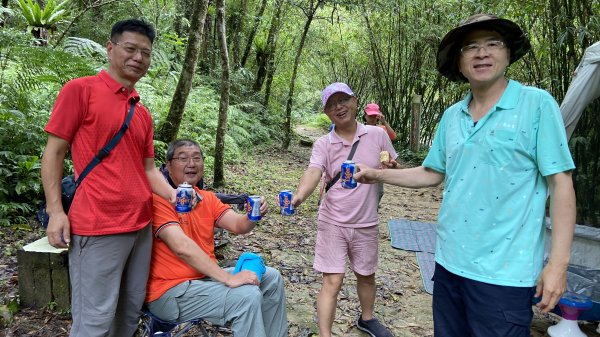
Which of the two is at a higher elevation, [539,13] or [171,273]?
[539,13]

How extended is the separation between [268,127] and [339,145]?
1032 centimetres

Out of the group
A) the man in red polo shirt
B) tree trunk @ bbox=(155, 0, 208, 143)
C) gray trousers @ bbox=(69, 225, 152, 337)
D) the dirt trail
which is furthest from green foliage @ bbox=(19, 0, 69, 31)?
gray trousers @ bbox=(69, 225, 152, 337)

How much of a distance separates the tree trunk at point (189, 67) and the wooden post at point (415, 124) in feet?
24.8

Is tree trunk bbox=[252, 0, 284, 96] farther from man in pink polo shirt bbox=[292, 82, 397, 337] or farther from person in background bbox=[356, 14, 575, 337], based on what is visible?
person in background bbox=[356, 14, 575, 337]

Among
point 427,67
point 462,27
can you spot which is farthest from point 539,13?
point 427,67

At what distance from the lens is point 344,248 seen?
2.68 m

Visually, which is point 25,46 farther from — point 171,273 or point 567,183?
point 567,183

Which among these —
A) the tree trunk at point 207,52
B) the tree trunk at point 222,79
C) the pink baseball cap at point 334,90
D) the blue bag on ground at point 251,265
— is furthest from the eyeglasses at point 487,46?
the tree trunk at point 207,52

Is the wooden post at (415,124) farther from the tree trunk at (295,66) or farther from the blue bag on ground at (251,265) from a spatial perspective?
the blue bag on ground at (251,265)

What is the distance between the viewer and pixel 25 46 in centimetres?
427

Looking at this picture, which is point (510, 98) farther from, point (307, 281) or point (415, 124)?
point (415, 124)

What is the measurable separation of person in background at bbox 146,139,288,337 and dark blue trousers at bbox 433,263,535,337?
90 centimetres

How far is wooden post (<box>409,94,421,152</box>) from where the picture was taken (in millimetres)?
11480

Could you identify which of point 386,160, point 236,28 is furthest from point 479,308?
point 236,28
